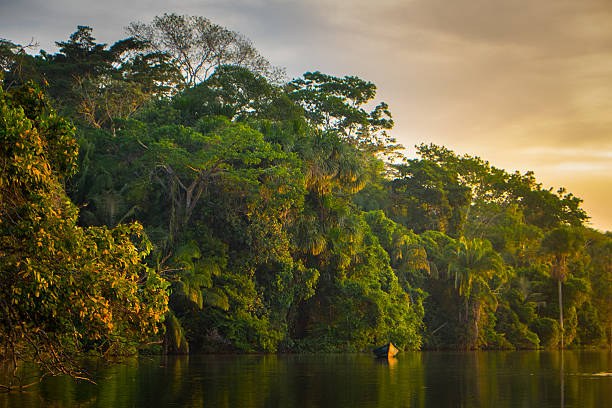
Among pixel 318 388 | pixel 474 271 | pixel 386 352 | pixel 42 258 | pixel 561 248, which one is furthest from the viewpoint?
pixel 561 248

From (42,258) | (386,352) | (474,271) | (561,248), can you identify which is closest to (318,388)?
(42,258)

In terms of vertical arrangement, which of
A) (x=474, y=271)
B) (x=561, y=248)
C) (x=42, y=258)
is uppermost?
(x=561, y=248)

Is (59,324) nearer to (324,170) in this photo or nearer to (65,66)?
(324,170)

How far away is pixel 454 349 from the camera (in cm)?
4725

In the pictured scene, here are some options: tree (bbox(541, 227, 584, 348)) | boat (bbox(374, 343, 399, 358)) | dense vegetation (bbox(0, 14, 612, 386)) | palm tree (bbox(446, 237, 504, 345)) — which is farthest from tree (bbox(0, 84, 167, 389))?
tree (bbox(541, 227, 584, 348))

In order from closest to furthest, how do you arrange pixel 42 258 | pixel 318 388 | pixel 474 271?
pixel 42 258 → pixel 318 388 → pixel 474 271

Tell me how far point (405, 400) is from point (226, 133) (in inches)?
826

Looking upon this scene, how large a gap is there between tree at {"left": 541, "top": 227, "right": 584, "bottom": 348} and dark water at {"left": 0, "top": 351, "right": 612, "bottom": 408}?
31.2 metres

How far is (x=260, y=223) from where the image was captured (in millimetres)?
34438

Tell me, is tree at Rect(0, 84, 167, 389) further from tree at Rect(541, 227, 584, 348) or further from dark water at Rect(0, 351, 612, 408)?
tree at Rect(541, 227, 584, 348)

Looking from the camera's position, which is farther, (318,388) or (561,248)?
(561,248)

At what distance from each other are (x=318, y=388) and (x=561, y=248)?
4065 centimetres

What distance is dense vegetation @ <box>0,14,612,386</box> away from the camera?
30.3 meters

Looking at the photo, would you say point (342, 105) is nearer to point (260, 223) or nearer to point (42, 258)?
point (260, 223)
